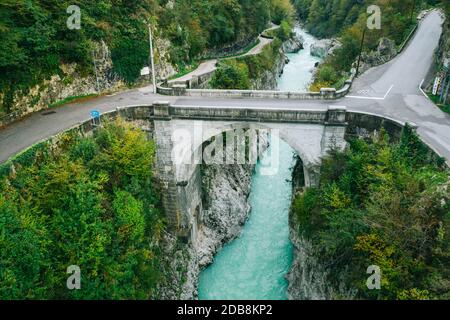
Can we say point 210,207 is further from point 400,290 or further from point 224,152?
point 400,290

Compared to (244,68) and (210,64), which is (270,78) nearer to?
(244,68)

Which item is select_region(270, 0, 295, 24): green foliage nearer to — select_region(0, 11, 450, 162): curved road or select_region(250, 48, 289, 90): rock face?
select_region(250, 48, 289, 90): rock face

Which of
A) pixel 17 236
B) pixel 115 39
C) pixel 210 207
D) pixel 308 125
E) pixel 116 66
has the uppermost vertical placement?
pixel 115 39

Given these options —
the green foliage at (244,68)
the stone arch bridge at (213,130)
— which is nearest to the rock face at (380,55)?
the green foliage at (244,68)

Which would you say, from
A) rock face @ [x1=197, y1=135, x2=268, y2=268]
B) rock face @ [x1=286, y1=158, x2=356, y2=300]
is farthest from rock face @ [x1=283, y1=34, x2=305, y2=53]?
rock face @ [x1=286, y1=158, x2=356, y2=300]

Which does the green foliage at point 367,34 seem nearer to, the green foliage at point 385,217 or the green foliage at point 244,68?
the green foliage at point 244,68

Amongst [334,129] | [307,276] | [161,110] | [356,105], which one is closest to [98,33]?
[161,110]
